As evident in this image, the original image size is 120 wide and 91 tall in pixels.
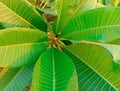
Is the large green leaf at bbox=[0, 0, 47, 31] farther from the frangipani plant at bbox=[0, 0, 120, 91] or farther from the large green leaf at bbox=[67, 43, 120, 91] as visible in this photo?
the large green leaf at bbox=[67, 43, 120, 91]

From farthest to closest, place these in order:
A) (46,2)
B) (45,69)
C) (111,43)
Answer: (46,2) → (111,43) → (45,69)

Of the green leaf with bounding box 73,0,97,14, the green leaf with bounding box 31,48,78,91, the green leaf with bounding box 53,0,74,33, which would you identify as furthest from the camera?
the green leaf with bounding box 73,0,97,14

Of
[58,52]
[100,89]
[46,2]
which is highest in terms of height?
[46,2]

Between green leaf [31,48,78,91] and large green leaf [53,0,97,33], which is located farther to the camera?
large green leaf [53,0,97,33]

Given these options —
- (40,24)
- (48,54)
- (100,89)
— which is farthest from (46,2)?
(100,89)

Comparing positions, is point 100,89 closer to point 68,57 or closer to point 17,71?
point 68,57

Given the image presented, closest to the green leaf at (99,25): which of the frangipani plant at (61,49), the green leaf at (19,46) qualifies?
the frangipani plant at (61,49)

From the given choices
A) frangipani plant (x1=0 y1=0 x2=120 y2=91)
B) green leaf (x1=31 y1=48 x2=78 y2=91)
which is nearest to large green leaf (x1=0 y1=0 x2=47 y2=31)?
frangipani plant (x1=0 y1=0 x2=120 y2=91)
